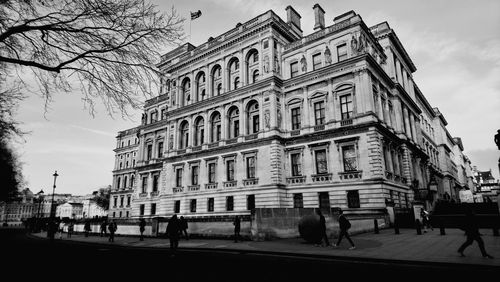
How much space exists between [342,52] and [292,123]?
9322 mm

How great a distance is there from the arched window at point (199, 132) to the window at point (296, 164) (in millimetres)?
14032

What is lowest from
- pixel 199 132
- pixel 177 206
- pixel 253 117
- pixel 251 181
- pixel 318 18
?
pixel 177 206

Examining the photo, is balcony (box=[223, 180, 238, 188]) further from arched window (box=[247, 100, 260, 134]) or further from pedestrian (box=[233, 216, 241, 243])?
pedestrian (box=[233, 216, 241, 243])

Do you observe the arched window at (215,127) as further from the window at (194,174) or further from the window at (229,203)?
the window at (229,203)

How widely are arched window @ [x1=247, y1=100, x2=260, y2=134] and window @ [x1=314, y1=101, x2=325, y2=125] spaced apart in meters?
7.02

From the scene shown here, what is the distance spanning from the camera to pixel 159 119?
52.0 meters

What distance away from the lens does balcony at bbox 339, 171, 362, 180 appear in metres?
28.1

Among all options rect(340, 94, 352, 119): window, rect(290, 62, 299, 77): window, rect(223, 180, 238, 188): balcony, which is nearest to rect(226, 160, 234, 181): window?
rect(223, 180, 238, 188): balcony

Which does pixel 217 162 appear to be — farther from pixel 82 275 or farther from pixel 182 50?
pixel 82 275

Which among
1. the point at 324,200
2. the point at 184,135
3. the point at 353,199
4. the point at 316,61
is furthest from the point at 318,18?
the point at 184,135

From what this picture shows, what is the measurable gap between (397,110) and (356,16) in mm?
12838

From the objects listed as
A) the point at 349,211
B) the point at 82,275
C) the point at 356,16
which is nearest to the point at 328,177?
the point at 349,211

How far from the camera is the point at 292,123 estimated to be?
34.2 m

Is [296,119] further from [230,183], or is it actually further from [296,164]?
[230,183]
